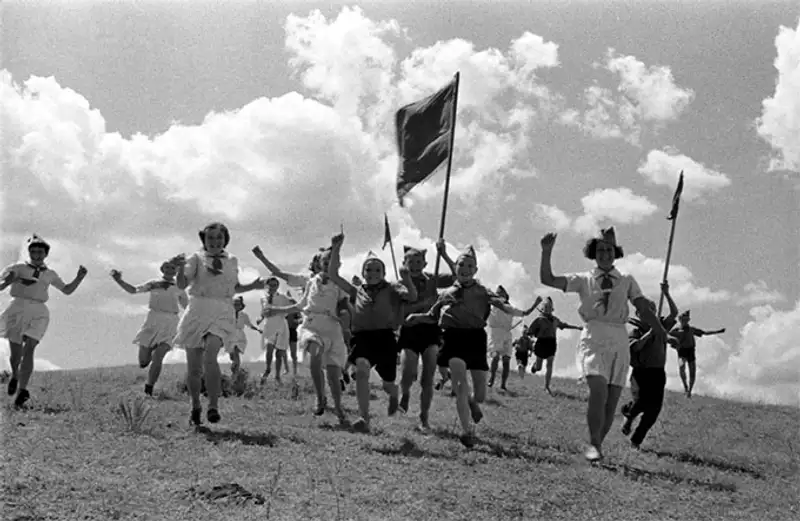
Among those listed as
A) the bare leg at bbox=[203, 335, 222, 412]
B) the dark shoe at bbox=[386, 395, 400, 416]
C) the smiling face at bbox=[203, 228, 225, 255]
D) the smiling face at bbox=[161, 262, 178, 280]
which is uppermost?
the smiling face at bbox=[161, 262, 178, 280]

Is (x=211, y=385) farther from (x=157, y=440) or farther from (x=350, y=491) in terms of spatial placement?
(x=350, y=491)

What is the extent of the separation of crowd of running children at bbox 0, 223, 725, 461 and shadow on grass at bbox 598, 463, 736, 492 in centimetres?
28

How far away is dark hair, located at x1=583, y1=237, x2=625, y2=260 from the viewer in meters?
8.88

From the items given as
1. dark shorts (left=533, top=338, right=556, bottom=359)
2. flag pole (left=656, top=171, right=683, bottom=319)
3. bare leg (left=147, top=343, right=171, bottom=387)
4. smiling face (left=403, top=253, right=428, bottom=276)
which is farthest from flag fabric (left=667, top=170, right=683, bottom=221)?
bare leg (left=147, top=343, right=171, bottom=387)

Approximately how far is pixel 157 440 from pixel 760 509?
5753mm

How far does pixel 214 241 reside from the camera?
9.00m

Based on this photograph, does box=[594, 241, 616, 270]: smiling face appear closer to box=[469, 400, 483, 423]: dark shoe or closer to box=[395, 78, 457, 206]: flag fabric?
box=[469, 400, 483, 423]: dark shoe

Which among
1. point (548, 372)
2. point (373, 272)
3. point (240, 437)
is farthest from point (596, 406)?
point (548, 372)

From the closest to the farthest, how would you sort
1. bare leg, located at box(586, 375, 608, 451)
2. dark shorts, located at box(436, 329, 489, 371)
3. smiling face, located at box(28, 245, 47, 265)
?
1. bare leg, located at box(586, 375, 608, 451)
2. dark shorts, located at box(436, 329, 489, 371)
3. smiling face, located at box(28, 245, 47, 265)

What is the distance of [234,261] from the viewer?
357 inches

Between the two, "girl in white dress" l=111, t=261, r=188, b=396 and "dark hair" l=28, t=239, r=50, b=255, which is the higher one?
"dark hair" l=28, t=239, r=50, b=255

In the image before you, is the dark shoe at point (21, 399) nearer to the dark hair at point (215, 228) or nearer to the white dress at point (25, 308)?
the white dress at point (25, 308)

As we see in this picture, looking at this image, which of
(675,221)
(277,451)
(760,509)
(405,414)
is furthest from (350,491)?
(675,221)

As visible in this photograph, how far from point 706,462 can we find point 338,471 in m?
5.49
